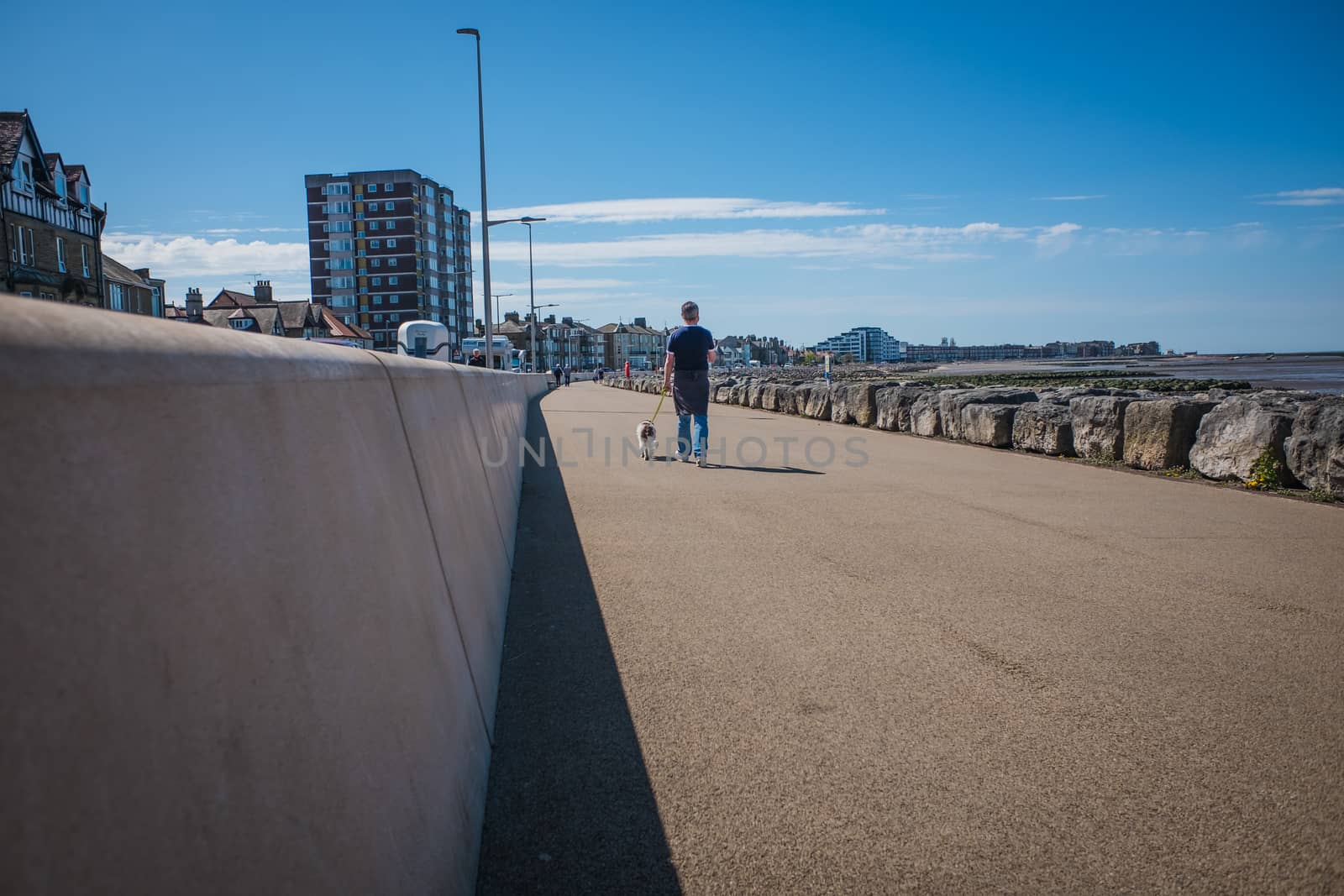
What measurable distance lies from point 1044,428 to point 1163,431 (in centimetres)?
204

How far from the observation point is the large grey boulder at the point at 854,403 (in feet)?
56.6

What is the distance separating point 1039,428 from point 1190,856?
988 cm

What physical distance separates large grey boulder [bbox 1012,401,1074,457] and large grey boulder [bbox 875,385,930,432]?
350 centimetres

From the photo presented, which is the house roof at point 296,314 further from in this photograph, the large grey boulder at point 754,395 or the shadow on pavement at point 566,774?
the shadow on pavement at point 566,774

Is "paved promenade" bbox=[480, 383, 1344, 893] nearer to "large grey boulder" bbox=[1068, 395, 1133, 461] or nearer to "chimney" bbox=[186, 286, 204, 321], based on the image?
"large grey boulder" bbox=[1068, 395, 1133, 461]

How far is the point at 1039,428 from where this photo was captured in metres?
11.4

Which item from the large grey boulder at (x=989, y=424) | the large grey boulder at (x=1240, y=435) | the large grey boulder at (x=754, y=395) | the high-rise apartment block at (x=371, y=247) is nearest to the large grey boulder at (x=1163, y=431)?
the large grey boulder at (x=1240, y=435)

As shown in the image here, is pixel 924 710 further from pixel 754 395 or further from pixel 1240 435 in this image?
pixel 754 395

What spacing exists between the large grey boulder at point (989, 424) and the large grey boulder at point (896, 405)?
2.22 meters

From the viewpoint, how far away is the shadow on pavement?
2266 millimetres

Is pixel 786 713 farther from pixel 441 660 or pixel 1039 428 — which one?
pixel 1039 428

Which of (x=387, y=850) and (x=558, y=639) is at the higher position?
(x=387, y=850)

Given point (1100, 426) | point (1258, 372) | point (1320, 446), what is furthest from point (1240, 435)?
point (1258, 372)

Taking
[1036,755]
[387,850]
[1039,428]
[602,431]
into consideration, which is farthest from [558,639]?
[602,431]
